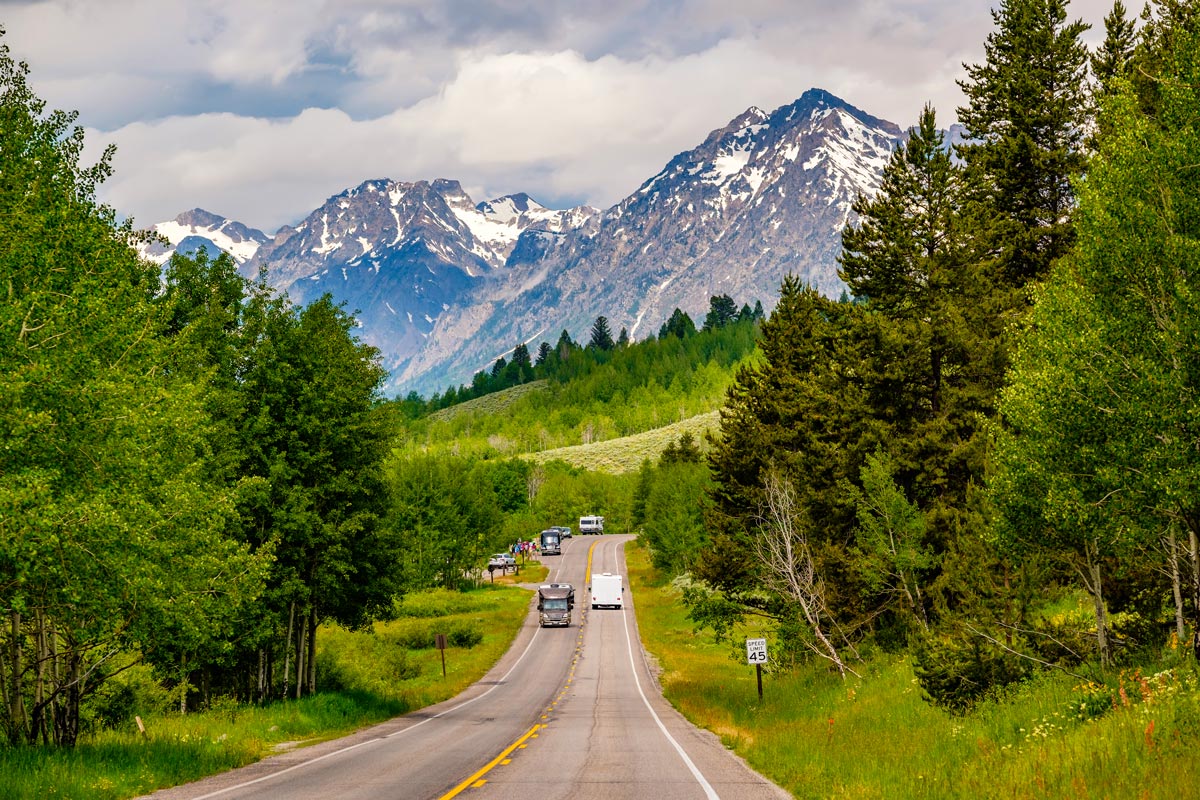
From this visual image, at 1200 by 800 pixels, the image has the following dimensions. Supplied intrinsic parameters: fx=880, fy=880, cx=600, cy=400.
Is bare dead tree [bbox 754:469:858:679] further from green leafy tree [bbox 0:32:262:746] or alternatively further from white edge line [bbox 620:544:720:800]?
green leafy tree [bbox 0:32:262:746]

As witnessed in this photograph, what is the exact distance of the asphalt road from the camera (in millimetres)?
13984

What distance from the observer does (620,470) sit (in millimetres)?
178000

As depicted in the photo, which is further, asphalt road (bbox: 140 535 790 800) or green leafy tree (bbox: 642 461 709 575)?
green leafy tree (bbox: 642 461 709 575)

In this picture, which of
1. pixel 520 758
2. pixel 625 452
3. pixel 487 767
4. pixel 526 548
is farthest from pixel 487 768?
pixel 625 452

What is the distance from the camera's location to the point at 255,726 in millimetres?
23281

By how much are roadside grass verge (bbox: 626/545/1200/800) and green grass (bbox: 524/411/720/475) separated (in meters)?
149

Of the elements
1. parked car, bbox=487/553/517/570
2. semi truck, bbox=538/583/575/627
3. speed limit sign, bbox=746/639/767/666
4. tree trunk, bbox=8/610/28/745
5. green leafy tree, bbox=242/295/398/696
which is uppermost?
green leafy tree, bbox=242/295/398/696

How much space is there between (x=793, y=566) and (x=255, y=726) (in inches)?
662

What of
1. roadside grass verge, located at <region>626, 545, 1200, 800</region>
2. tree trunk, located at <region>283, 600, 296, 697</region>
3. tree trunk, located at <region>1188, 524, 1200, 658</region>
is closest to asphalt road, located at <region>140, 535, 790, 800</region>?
roadside grass verge, located at <region>626, 545, 1200, 800</region>

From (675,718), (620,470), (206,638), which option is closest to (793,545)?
(675,718)

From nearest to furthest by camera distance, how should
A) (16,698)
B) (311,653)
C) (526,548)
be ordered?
(16,698), (311,653), (526,548)

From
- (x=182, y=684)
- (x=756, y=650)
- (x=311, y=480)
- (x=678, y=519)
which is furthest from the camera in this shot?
(x=678, y=519)

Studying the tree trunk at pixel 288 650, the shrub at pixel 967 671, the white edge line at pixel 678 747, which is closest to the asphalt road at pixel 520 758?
the white edge line at pixel 678 747

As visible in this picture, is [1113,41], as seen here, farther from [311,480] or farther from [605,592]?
[605,592]
